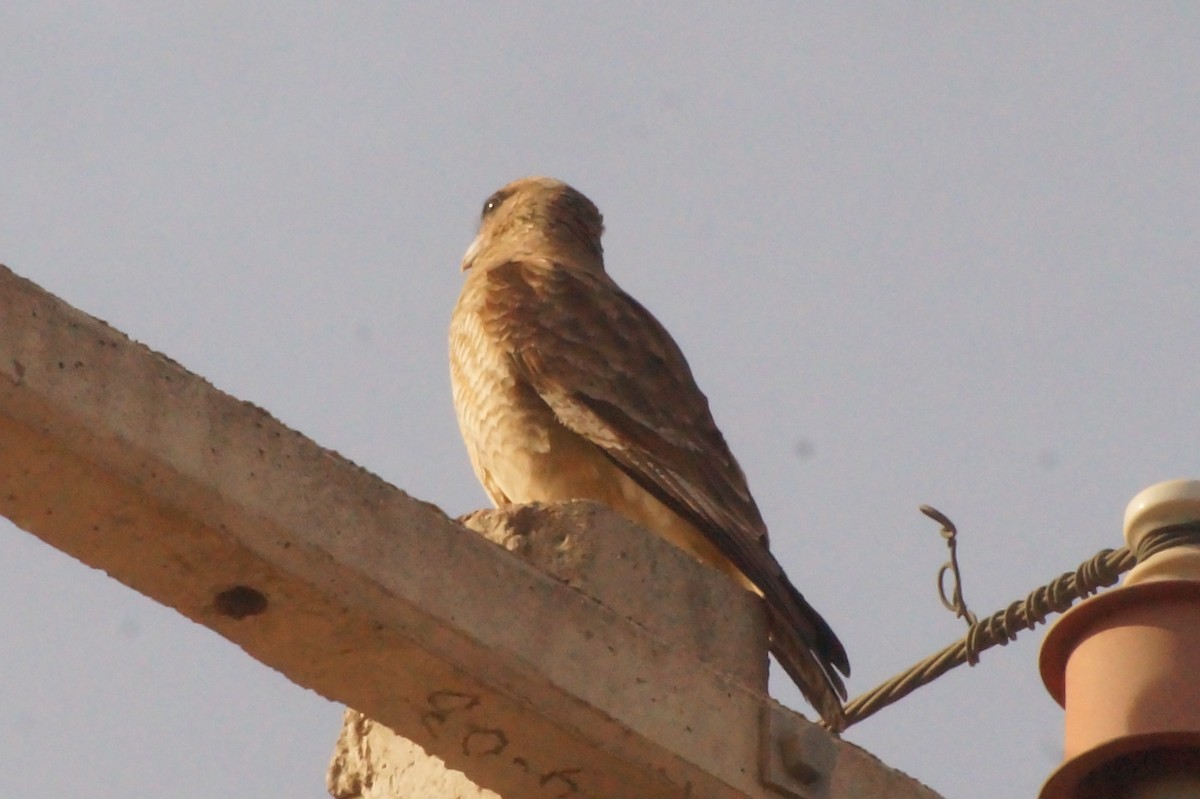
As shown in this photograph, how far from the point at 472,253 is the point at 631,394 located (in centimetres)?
257

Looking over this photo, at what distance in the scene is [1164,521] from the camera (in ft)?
13.7

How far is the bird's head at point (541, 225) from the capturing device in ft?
28.9

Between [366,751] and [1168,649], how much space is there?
155cm

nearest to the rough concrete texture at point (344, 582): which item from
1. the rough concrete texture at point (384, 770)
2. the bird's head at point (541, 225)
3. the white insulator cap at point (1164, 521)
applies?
the rough concrete texture at point (384, 770)

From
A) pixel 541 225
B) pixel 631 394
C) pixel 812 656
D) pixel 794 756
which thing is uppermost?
Result: pixel 541 225

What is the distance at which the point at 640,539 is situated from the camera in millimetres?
4207

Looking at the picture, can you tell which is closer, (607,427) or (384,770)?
(384,770)

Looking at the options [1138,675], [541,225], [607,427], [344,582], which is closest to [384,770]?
[344,582]

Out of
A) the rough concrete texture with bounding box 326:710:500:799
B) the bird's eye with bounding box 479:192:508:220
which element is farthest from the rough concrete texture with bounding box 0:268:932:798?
the bird's eye with bounding box 479:192:508:220

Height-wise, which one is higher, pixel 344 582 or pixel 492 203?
pixel 492 203

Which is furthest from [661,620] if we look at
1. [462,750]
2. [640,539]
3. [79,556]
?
[79,556]

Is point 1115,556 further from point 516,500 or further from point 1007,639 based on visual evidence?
point 516,500

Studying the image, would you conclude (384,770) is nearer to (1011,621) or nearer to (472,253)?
(1011,621)

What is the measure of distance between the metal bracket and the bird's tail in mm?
1563
